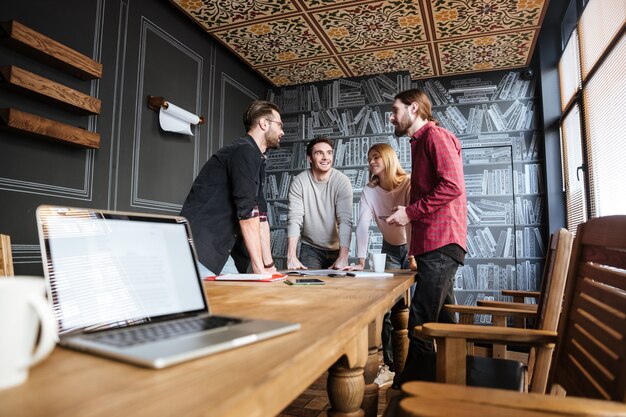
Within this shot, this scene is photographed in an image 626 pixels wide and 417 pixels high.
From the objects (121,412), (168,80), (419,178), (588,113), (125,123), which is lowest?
(121,412)

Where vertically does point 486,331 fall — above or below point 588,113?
below

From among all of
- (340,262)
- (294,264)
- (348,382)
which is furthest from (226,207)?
(348,382)

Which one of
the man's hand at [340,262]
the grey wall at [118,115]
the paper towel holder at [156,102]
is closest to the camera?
the grey wall at [118,115]

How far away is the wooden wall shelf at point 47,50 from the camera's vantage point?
6.54 feet

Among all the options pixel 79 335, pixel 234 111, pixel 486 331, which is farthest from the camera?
pixel 234 111

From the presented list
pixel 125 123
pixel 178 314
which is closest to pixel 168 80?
pixel 125 123

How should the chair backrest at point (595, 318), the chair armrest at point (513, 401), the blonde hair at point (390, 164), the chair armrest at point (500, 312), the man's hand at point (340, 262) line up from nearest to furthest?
the chair armrest at point (513, 401) < the chair backrest at point (595, 318) < the chair armrest at point (500, 312) < the man's hand at point (340, 262) < the blonde hair at point (390, 164)

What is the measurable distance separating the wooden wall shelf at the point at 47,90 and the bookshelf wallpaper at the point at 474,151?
2.58m

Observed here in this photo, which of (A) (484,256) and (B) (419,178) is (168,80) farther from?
(A) (484,256)

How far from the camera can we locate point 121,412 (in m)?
0.35

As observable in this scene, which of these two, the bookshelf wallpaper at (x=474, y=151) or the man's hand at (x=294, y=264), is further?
the bookshelf wallpaper at (x=474, y=151)

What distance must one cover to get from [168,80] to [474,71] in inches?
123

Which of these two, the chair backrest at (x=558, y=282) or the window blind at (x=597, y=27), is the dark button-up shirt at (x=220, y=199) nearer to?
the chair backrest at (x=558, y=282)

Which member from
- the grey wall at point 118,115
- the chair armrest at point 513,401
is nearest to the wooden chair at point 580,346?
the chair armrest at point 513,401
